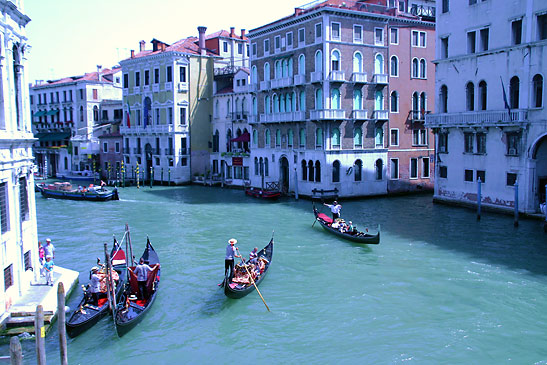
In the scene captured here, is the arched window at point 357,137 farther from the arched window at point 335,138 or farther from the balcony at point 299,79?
the balcony at point 299,79

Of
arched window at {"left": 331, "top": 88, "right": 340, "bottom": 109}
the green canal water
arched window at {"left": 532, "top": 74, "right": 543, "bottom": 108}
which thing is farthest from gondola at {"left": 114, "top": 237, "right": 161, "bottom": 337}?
arched window at {"left": 331, "top": 88, "right": 340, "bottom": 109}

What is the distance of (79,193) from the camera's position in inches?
1357

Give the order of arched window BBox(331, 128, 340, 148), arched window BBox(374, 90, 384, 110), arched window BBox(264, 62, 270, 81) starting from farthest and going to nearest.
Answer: arched window BBox(264, 62, 270, 81), arched window BBox(374, 90, 384, 110), arched window BBox(331, 128, 340, 148)

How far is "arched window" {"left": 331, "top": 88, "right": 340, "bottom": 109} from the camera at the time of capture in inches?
1191

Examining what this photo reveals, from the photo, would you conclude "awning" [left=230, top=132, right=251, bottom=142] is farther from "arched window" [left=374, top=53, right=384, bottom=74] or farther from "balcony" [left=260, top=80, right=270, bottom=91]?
"arched window" [left=374, top=53, right=384, bottom=74]

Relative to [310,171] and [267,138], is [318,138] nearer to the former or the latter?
[310,171]

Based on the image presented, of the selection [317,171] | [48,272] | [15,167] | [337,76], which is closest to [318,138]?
[317,171]

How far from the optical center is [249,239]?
20.5 metres

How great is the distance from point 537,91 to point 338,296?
1461 cm

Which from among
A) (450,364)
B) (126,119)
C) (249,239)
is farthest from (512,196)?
(126,119)

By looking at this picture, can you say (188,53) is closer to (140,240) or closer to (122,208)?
(122,208)

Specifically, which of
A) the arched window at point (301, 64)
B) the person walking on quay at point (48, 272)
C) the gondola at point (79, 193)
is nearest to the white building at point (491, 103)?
the arched window at point (301, 64)

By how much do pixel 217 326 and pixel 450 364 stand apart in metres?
4.98

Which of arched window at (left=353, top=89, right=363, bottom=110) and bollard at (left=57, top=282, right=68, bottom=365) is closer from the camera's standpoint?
bollard at (left=57, top=282, right=68, bottom=365)
